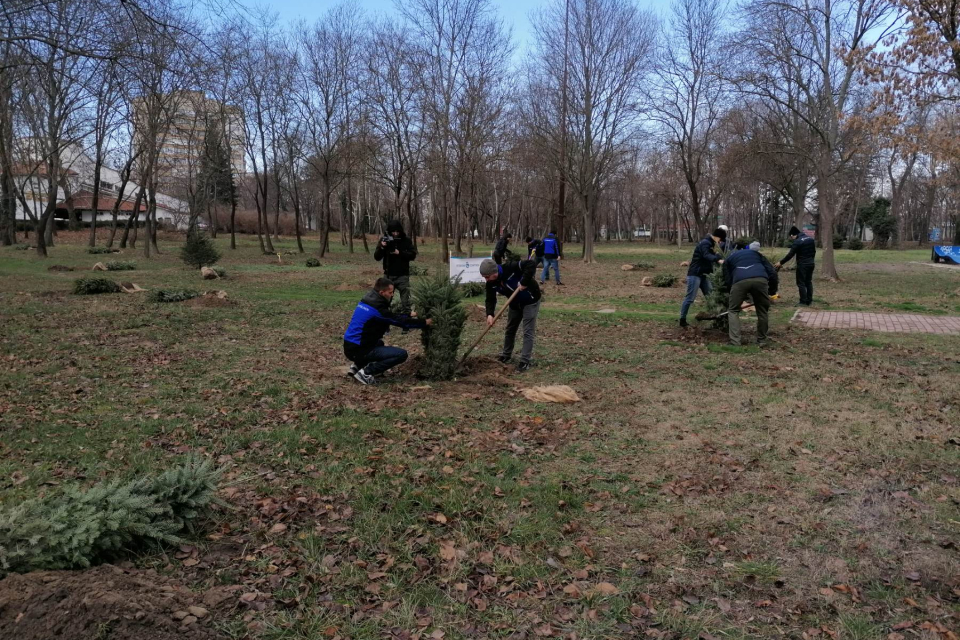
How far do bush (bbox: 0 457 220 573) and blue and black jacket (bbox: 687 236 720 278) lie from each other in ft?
29.4

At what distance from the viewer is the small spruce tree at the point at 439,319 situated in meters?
7.32

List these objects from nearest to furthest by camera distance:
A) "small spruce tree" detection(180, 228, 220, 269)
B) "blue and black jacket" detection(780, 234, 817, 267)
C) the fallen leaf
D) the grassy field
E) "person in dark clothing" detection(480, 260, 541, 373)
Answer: the grassy field < the fallen leaf < "person in dark clothing" detection(480, 260, 541, 373) < "blue and black jacket" detection(780, 234, 817, 267) < "small spruce tree" detection(180, 228, 220, 269)

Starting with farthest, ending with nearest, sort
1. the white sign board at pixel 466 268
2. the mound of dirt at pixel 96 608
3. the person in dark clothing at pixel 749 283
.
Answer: the white sign board at pixel 466 268
the person in dark clothing at pixel 749 283
the mound of dirt at pixel 96 608

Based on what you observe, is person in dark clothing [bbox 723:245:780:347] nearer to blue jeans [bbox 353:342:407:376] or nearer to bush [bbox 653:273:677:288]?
blue jeans [bbox 353:342:407:376]

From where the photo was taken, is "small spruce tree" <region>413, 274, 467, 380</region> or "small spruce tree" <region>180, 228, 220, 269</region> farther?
"small spruce tree" <region>180, 228, 220, 269</region>

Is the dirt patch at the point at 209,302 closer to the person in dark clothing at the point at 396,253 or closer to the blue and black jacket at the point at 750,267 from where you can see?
the person in dark clothing at the point at 396,253

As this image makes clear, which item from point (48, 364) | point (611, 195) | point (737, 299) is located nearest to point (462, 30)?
point (737, 299)

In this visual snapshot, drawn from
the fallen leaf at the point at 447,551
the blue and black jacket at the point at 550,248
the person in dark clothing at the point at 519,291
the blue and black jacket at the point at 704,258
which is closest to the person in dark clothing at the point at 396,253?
the person in dark clothing at the point at 519,291

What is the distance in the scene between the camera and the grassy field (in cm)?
329

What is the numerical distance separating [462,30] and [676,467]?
86.9ft

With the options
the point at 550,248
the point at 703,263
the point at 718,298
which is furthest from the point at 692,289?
the point at 550,248

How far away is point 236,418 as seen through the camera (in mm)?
6023

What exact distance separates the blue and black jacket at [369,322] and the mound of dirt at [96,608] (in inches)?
167

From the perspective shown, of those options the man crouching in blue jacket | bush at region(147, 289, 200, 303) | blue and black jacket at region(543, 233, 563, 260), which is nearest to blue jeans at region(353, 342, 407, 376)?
the man crouching in blue jacket
